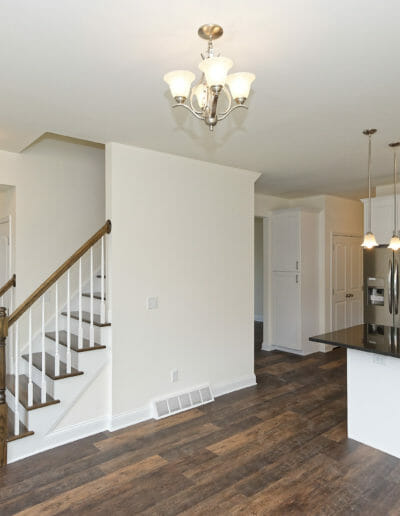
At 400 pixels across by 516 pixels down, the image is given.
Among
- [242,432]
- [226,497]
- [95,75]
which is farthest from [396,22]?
[242,432]

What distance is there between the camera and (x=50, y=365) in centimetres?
353

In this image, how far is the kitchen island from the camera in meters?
2.97

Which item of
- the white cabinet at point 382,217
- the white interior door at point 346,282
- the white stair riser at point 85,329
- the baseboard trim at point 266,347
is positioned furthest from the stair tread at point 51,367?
the white interior door at point 346,282

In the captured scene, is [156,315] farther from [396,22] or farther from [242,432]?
[396,22]

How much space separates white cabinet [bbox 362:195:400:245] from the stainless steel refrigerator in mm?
156

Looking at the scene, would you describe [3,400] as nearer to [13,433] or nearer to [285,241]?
[13,433]

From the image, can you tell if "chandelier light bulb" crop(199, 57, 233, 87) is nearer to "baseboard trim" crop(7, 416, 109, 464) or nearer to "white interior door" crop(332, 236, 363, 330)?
"baseboard trim" crop(7, 416, 109, 464)

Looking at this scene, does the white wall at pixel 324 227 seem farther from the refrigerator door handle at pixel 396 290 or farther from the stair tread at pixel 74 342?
the stair tread at pixel 74 342

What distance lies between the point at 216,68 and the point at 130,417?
3.16m

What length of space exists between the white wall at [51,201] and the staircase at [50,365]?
1.27ft

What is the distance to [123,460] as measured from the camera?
114 inches

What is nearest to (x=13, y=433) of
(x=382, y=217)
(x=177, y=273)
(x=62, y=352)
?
(x=62, y=352)

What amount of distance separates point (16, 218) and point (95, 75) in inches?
87.8

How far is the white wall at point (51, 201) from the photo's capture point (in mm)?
3872
